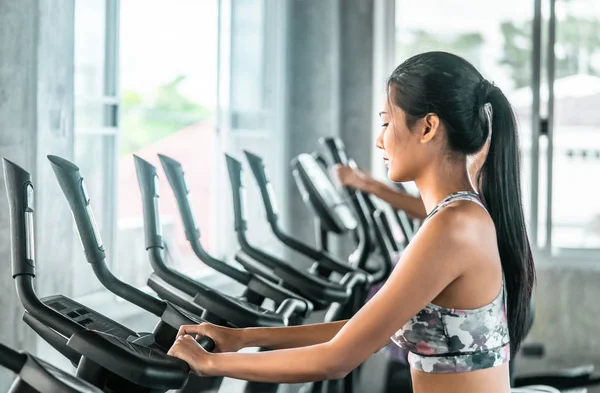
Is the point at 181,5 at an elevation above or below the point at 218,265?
above

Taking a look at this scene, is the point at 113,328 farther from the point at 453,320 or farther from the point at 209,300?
the point at 453,320

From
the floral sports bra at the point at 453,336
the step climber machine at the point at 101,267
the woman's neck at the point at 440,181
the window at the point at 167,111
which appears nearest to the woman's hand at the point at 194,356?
the step climber machine at the point at 101,267

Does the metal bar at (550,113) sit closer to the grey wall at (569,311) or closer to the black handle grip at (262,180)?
the grey wall at (569,311)

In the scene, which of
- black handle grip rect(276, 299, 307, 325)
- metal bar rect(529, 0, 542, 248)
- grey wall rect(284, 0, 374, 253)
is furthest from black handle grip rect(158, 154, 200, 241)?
metal bar rect(529, 0, 542, 248)

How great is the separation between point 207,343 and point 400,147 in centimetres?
51

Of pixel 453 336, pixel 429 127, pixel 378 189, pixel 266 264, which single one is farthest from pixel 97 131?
pixel 453 336

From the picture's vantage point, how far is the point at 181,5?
338 centimetres

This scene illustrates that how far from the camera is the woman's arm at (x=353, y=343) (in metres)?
1.46

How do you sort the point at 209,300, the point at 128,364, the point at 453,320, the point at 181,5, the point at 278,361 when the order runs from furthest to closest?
the point at 181,5
the point at 209,300
the point at 453,320
the point at 278,361
the point at 128,364

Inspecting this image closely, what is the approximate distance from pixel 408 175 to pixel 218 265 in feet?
2.08

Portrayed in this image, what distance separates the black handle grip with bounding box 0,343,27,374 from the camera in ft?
4.07

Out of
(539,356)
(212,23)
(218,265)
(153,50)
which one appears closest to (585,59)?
(539,356)

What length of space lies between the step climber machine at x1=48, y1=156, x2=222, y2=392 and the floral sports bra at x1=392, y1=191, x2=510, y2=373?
38 cm

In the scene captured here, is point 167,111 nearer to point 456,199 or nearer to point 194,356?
point 456,199
